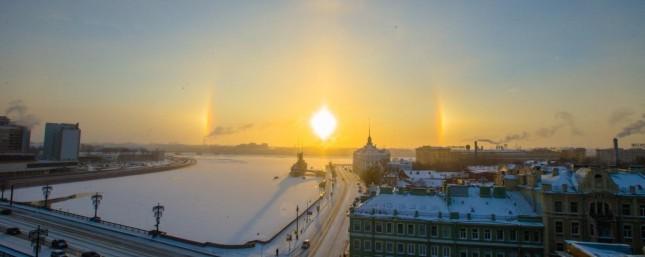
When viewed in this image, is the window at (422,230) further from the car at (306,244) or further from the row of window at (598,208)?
the car at (306,244)

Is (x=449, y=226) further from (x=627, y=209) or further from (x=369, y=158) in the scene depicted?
(x=369, y=158)

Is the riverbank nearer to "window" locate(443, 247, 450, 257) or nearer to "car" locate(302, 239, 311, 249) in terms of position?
"car" locate(302, 239, 311, 249)

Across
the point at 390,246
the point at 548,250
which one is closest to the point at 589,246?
the point at 548,250


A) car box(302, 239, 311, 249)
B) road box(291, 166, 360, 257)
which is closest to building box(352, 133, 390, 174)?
road box(291, 166, 360, 257)

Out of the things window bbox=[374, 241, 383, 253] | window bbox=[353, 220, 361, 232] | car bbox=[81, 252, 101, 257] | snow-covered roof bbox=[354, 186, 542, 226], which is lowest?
car bbox=[81, 252, 101, 257]

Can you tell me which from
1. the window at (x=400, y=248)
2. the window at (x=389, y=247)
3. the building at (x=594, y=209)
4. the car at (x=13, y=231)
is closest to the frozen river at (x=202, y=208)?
the car at (x=13, y=231)
